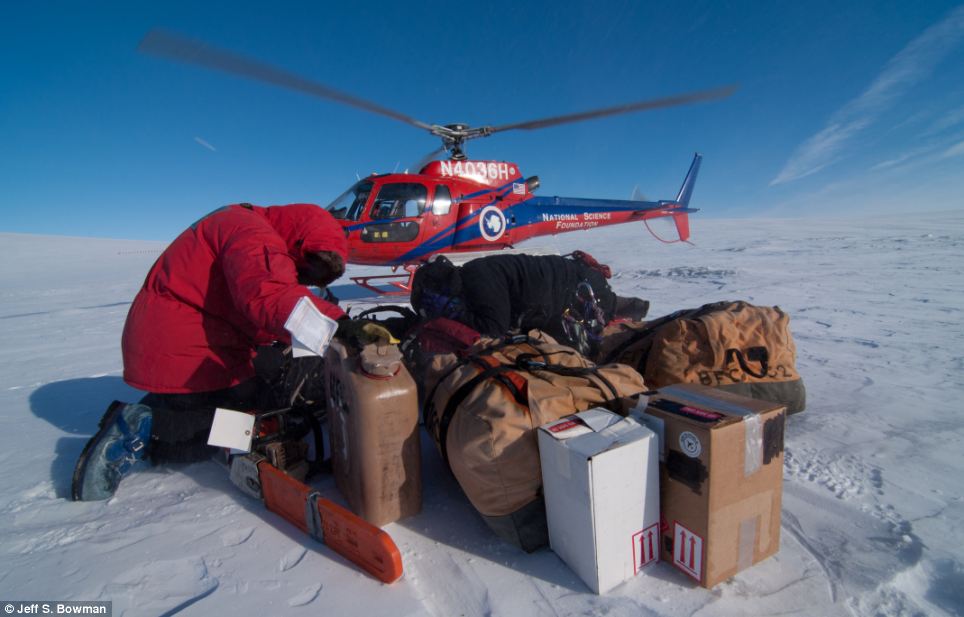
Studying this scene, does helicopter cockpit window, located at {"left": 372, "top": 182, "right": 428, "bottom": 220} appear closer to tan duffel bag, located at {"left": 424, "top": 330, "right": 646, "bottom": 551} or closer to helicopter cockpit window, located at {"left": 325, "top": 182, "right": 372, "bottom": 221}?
helicopter cockpit window, located at {"left": 325, "top": 182, "right": 372, "bottom": 221}

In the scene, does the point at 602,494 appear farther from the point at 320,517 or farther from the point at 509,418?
the point at 320,517

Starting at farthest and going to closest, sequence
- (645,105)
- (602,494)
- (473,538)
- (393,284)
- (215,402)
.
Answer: (393,284) → (645,105) → (215,402) → (473,538) → (602,494)

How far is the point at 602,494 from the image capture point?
126 cm

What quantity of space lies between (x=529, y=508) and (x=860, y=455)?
1766 millimetres

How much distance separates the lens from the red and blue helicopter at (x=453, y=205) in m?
6.34

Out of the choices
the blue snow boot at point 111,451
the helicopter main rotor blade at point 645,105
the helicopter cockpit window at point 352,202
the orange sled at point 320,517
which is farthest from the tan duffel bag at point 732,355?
the helicopter cockpit window at point 352,202

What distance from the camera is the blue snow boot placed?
1.81 m

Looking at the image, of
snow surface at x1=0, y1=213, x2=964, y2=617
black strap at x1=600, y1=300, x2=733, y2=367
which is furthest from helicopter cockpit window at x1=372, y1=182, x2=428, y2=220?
black strap at x1=600, y1=300, x2=733, y2=367


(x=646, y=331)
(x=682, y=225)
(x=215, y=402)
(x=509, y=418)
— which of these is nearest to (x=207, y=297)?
(x=215, y=402)

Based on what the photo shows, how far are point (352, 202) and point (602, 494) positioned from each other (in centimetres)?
616

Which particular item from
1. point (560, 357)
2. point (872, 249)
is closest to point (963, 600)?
point (560, 357)

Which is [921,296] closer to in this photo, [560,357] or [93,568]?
[560,357]

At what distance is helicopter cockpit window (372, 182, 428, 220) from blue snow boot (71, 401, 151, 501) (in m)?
4.86

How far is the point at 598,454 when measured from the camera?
4.00ft
